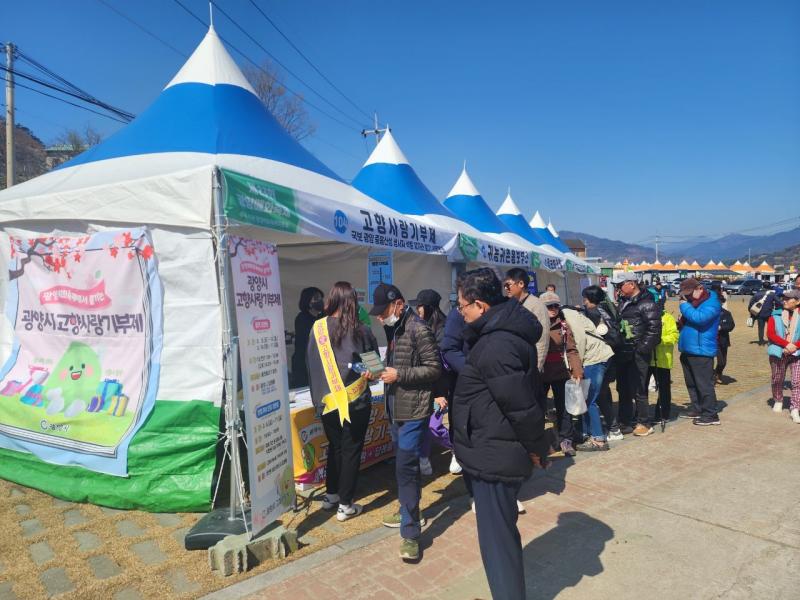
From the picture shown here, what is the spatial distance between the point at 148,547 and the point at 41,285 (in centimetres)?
256

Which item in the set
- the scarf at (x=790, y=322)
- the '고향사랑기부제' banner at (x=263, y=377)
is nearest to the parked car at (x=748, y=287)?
the scarf at (x=790, y=322)

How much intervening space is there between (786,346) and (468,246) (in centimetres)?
435

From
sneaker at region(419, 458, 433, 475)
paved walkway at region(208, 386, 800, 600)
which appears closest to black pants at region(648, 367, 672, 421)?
paved walkway at region(208, 386, 800, 600)

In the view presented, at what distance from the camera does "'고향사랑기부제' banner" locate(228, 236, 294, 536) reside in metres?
3.18

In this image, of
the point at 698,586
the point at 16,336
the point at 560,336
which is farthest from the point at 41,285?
the point at 698,586

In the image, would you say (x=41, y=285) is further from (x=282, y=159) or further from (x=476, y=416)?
(x=476, y=416)

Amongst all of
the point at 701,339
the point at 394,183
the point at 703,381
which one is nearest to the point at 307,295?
the point at 394,183

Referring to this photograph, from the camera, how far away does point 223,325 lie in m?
3.61

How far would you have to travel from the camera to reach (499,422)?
234 centimetres

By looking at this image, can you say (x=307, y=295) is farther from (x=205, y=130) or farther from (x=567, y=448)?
(x=567, y=448)

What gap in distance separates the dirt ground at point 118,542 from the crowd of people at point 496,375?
246 mm

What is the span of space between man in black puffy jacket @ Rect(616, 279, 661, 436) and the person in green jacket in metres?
0.14

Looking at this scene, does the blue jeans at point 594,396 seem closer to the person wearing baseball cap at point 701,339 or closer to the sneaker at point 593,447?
the sneaker at point 593,447

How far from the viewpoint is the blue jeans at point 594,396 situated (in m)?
5.30
